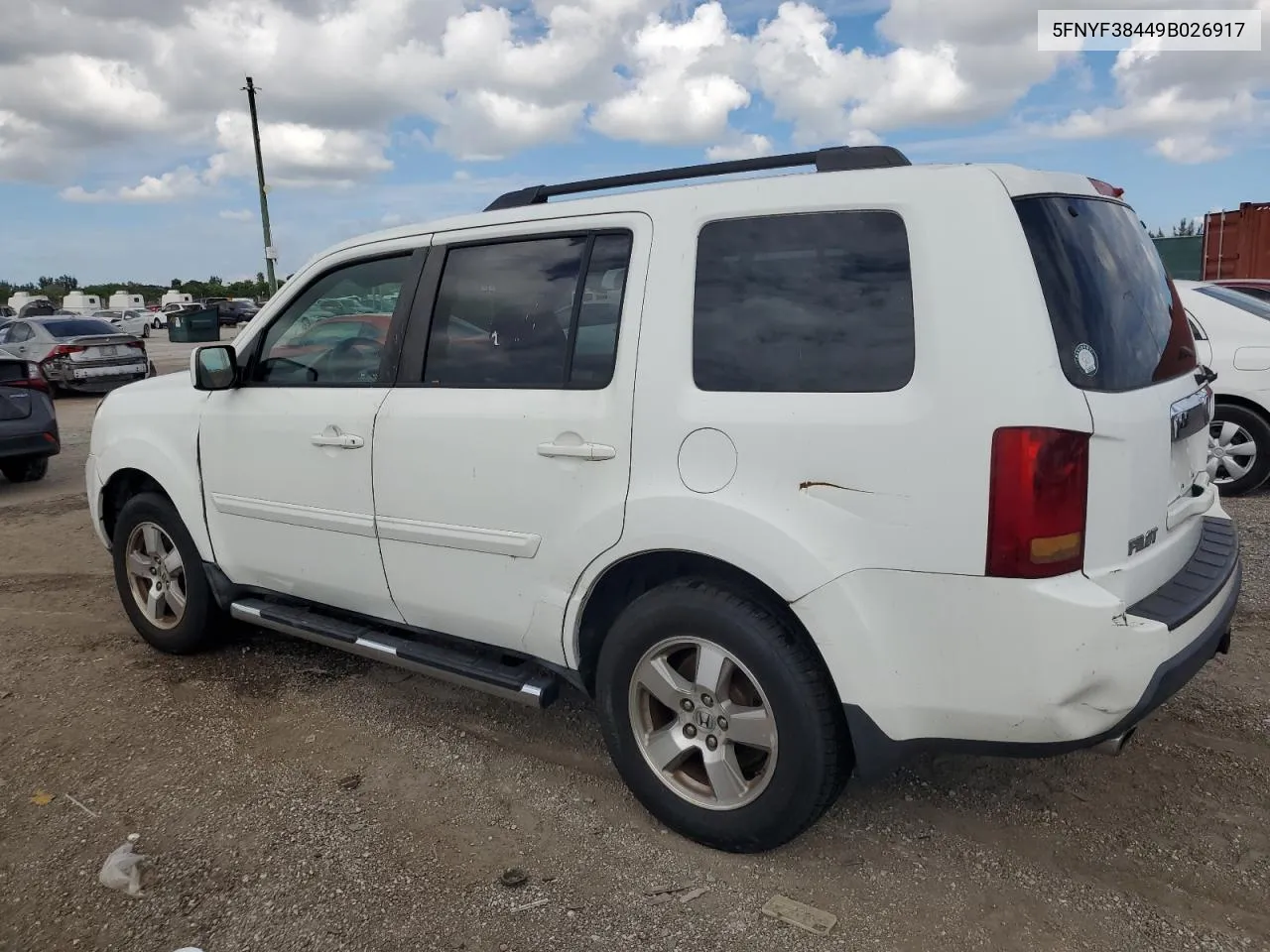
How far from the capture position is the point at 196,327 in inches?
1460

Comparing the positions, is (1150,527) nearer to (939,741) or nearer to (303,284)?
(939,741)

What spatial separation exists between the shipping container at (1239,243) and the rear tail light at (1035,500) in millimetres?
16660

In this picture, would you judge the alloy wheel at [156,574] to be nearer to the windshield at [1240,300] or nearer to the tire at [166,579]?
the tire at [166,579]

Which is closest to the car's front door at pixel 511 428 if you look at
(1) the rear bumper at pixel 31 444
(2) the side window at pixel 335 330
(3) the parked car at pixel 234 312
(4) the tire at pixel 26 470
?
(2) the side window at pixel 335 330

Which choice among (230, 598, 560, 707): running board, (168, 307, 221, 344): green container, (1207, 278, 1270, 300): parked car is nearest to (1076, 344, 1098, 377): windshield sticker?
(230, 598, 560, 707): running board

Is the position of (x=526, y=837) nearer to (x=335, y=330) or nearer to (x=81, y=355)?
(x=335, y=330)

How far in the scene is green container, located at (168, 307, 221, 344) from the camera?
3681 cm

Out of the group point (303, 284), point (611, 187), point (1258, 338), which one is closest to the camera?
point (611, 187)

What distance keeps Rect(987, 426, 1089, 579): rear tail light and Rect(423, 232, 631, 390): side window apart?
1.16 metres

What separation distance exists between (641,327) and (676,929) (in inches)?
64.9

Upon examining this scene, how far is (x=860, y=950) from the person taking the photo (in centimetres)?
242

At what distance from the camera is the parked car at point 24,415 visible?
344 inches

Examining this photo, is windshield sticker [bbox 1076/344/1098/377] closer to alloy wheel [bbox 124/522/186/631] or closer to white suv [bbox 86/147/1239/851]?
white suv [bbox 86/147/1239/851]

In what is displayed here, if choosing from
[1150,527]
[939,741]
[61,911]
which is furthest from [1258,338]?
[61,911]
